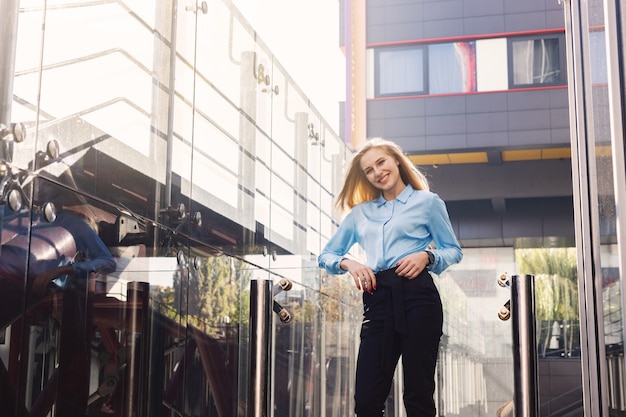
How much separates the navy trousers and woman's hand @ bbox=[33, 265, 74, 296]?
1.10 metres

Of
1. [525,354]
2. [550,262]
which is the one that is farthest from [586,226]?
[550,262]

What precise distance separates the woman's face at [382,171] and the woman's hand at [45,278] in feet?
4.17

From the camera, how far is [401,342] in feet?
9.82

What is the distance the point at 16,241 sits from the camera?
2.12 metres

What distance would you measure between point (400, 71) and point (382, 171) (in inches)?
386

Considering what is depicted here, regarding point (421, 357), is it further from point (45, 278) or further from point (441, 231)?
point (45, 278)

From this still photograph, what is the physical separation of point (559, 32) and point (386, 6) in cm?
A: 250

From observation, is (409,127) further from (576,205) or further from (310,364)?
(576,205)

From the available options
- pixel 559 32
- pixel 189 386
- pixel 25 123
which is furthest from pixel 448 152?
pixel 25 123

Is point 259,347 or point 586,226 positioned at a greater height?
point 586,226

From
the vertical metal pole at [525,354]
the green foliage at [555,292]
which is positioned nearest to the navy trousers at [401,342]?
the vertical metal pole at [525,354]

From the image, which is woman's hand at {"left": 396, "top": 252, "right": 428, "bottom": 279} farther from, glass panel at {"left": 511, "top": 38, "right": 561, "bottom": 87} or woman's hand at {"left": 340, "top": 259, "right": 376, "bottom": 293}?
glass panel at {"left": 511, "top": 38, "right": 561, "bottom": 87}

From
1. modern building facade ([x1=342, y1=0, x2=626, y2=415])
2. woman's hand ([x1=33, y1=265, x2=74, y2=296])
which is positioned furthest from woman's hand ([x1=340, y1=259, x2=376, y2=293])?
modern building facade ([x1=342, y1=0, x2=626, y2=415])

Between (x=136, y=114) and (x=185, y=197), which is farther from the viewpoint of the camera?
(x=185, y=197)
